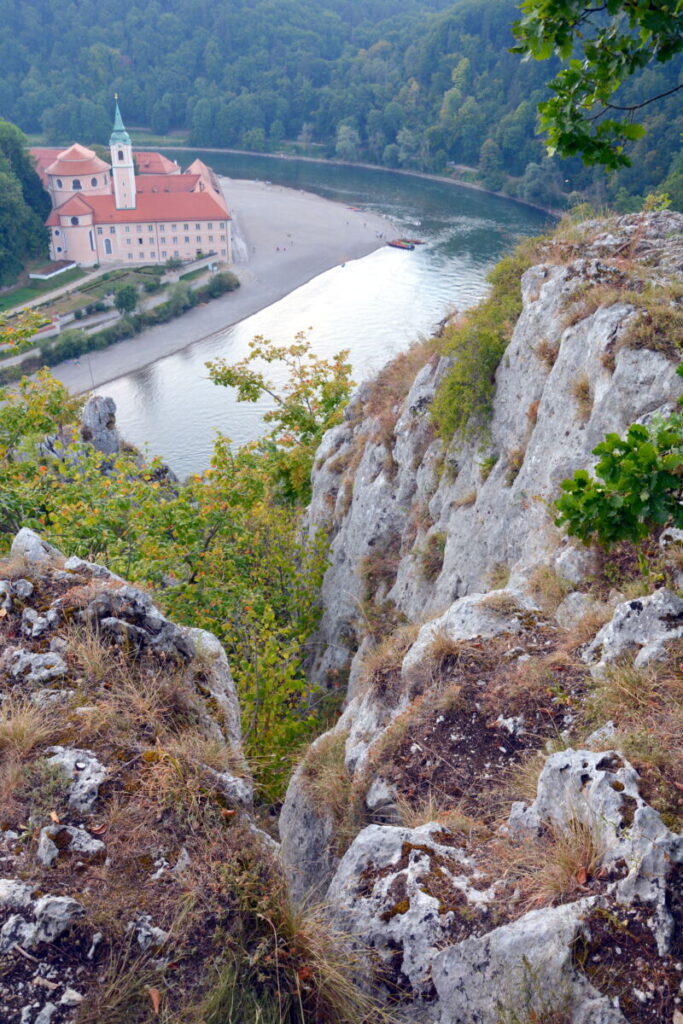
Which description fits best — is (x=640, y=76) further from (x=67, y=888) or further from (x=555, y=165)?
(x=67, y=888)

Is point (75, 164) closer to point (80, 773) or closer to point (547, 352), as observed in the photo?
point (547, 352)

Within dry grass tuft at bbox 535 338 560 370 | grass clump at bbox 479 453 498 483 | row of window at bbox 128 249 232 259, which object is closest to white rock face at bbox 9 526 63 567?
grass clump at bbox 479 453 498 483

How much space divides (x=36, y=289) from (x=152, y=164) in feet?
121

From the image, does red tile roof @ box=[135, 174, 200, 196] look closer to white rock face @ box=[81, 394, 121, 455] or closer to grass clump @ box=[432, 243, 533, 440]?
white rock face @ box=[81, 394, 121, 455]

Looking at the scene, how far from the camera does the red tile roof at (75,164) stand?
81812 mm

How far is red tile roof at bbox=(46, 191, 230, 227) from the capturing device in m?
76.1

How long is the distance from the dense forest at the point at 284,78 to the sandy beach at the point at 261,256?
81.3 feet

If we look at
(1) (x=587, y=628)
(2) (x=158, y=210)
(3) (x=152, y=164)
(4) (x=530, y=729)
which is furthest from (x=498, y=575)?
(3) (x=152, y=164)

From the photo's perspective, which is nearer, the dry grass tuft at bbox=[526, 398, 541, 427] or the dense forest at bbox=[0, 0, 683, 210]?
the dry grass tuft at bbox=[526, 398, 541, 427]

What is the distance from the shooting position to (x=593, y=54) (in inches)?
209

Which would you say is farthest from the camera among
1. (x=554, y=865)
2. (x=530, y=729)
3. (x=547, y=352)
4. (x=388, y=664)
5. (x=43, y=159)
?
(x=43, y=159)

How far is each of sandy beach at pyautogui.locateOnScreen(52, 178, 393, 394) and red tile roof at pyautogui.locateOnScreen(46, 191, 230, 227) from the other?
4621mm

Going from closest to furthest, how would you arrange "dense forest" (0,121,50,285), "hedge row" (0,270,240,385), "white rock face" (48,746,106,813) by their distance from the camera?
"white rock face" (48,746,106,813), "hedge row" (0,270,240,385), "dense forest" (0,121,50,285)

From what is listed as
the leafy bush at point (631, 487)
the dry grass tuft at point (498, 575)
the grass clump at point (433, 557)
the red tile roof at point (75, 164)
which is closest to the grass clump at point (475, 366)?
the grass clump at point (433, 557)
